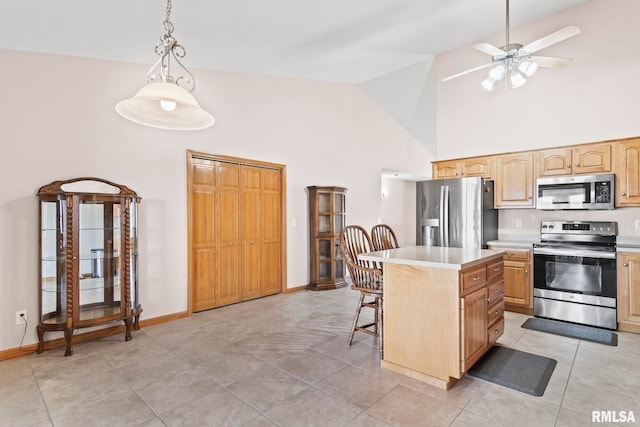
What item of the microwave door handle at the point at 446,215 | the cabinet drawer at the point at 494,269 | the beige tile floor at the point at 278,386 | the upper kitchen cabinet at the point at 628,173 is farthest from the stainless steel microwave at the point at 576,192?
the cabinet drawer at the point at 494,269

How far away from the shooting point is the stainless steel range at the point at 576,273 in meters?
3.46

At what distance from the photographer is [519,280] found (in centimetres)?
400

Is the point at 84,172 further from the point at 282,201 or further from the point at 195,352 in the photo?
the point at 282,201


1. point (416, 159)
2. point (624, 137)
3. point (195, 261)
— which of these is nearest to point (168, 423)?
point (195, 261)

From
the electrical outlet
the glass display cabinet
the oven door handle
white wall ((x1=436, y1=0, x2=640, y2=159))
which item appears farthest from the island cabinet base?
the electrical outlet

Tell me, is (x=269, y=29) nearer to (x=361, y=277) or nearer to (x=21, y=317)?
(x=361, y=277)

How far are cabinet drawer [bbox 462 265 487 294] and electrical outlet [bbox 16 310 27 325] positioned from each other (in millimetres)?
3750

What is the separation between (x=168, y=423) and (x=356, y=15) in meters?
3.71

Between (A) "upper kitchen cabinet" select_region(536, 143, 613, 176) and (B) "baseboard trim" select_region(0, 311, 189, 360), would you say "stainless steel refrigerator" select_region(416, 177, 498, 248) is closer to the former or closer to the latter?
(A) "upper kitchen cabinet" select_region(536, 143, 613, 176)

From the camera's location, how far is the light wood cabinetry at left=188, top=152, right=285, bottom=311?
4207 mm

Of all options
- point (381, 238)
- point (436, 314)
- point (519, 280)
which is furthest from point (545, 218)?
point (436, 314)

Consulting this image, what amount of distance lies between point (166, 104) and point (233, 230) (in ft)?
9.66

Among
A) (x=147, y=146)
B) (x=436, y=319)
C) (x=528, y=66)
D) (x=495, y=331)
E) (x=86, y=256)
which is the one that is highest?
(x=528, y=66)

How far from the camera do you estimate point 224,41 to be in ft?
11.3
